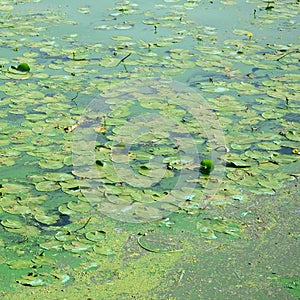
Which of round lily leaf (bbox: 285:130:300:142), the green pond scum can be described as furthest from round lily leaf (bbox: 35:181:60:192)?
round lily leaf (bbox: 285:130:300:142)

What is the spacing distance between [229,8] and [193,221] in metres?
2.76

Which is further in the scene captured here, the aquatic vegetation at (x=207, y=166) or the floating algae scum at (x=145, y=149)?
the aquatic vegetation at (x=207, y=166)

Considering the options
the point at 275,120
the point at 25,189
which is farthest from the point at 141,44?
the point at 25,189

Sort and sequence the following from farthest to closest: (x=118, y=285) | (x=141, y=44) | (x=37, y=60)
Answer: (x=141, y=44)
(x=37, y=60)
(x=118, y=285)

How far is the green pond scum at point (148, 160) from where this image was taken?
213 centimetres

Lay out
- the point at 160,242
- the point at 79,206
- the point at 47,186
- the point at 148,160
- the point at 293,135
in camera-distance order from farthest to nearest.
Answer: the point at 293,135 → the point at 148,160 → the point at 47,186 → the point at 79,206 → the point at 160,242

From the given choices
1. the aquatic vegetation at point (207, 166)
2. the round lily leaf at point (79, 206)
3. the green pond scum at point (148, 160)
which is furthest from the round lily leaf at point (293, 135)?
the round lily leaf at point (79, 206)

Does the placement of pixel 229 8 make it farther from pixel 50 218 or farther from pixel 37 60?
pixel 50 218

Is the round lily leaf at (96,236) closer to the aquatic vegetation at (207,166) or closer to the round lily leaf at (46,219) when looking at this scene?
the round lily leaf at (46,219)

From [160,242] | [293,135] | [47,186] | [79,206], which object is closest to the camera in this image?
[160,242]

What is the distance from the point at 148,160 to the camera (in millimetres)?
2742

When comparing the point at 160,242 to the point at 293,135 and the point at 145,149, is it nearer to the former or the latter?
the point at 145,149

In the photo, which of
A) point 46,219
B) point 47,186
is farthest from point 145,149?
point 46,219

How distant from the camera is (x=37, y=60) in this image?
12.2 feet
